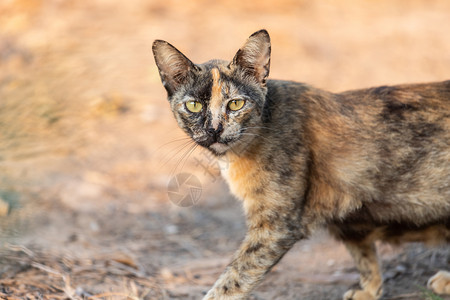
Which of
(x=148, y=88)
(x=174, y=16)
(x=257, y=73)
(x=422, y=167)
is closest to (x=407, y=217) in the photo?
(x=422, y=167)

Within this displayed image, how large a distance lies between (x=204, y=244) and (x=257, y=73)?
2.75 metres

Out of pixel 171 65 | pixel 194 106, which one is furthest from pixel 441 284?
pixel 171 65

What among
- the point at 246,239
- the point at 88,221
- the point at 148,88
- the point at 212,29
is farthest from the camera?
the point at 212,29

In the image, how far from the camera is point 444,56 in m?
10.4

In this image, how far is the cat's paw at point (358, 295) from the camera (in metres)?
4.38

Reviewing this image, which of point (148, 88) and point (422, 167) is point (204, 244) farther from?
point (148, 88)

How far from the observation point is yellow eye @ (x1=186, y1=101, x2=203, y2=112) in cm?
363

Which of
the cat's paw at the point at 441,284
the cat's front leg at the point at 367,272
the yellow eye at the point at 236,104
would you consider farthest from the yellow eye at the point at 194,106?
the cat's paw at the point at 441,284

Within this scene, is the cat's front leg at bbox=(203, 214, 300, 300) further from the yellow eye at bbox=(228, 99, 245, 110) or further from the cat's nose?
the yellow eye at bbox=(228, 99, 245, 110)

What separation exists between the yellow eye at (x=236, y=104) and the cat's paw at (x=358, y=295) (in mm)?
1951

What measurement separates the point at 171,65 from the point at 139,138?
12.3 feet

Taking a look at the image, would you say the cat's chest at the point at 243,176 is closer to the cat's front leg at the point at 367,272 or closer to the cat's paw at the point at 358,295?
the cat's front leg at the point at 367,272

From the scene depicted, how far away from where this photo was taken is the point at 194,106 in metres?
3.64

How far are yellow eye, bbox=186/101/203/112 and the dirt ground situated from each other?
72cm
